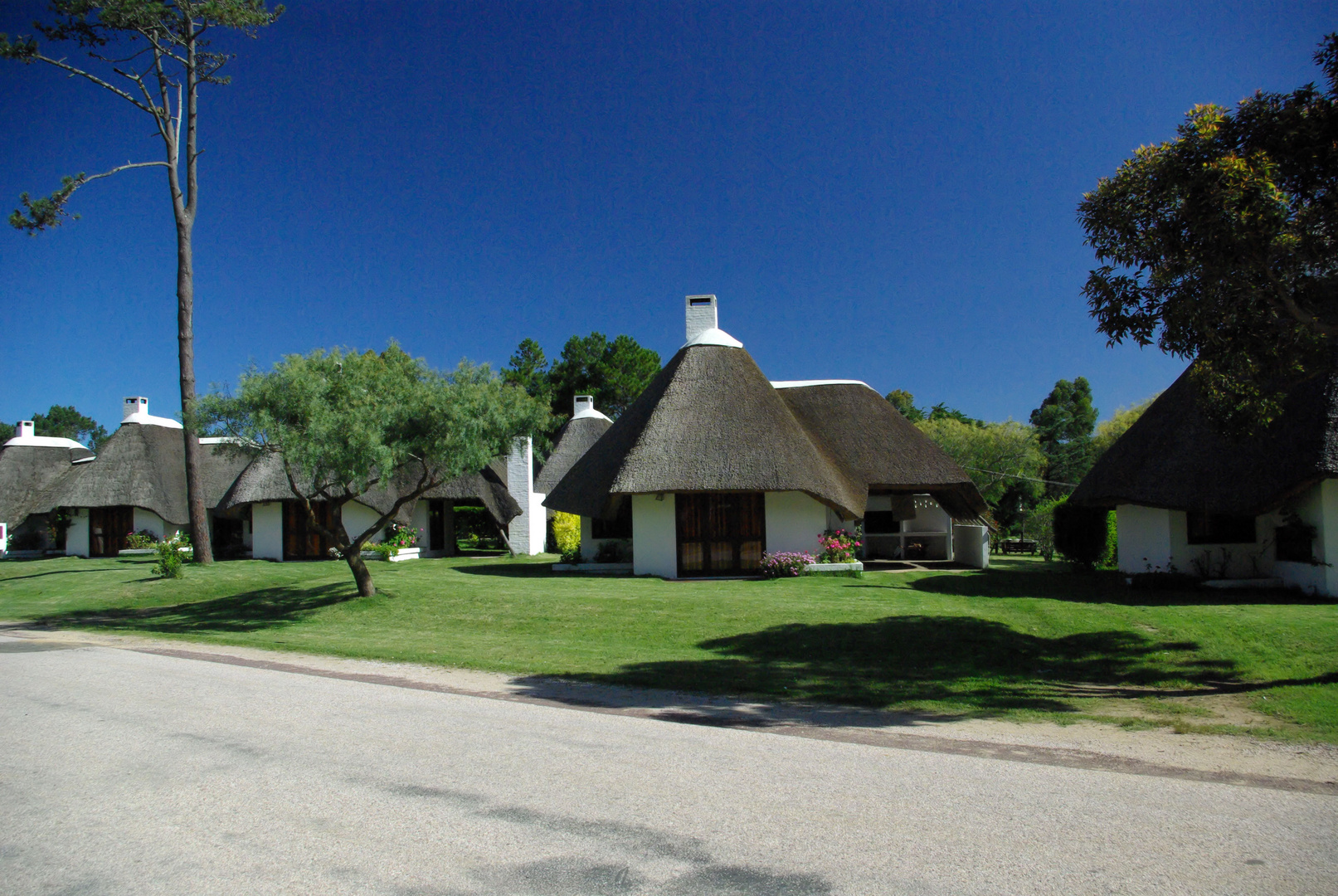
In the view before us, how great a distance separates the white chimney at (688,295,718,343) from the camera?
26.4m

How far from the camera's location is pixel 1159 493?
19094 millimetres

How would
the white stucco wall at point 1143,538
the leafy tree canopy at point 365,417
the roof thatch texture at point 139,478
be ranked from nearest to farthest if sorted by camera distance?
the leafy tree canopy at point 365,417, the white stucco wall at point 1143,538, the roof thatch texture at point 139,478

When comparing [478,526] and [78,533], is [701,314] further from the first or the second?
[78,533]

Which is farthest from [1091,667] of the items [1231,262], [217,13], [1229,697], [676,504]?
[217,13]

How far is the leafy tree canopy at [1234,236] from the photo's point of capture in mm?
8922

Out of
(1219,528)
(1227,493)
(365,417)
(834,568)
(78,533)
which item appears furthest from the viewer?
(78,533)

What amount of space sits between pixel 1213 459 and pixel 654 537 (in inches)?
530

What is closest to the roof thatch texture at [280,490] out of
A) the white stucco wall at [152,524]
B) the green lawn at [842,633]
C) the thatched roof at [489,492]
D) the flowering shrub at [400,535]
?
the thatched roof at [489,492]

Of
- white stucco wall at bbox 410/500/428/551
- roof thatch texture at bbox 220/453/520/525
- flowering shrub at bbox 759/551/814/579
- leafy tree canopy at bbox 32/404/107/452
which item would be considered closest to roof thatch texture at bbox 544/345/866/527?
flowering shrub at bbox 759/551/814/579

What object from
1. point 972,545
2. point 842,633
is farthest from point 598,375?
point 842,633

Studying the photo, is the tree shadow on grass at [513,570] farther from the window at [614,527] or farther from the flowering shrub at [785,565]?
the flowering shrub at [785,565]

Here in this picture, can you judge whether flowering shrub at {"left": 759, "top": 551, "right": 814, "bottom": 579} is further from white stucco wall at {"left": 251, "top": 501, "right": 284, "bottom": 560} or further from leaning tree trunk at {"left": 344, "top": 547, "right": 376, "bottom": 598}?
white stucco wall at {"left": 251, "top": 501, "right": 284, "bottom": 560}

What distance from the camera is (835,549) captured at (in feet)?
69.6

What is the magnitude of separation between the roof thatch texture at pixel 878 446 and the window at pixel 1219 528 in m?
6.00
